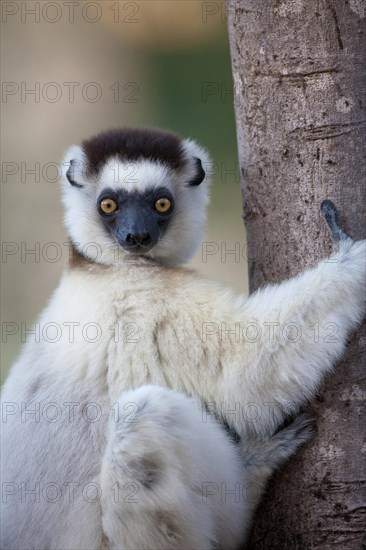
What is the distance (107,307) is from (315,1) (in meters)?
1.64

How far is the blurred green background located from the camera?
30.5ft

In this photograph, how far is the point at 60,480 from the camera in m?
3.53

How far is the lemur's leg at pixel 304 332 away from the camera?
11.1ft

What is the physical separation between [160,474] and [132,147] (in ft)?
5.57

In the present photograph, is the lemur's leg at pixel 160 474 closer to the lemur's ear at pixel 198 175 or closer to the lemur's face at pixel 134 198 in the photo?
the lemur's face at pixel 134 198

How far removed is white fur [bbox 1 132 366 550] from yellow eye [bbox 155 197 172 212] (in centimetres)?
45

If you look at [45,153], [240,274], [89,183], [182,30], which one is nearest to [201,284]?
[89,183]

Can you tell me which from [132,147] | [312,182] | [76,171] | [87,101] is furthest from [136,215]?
[87,101]

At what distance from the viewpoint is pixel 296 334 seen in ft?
11.2

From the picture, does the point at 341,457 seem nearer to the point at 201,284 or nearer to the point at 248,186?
the point at 201,284

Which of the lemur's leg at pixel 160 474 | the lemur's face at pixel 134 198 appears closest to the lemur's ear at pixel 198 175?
the lemur's face at pixel 134 198

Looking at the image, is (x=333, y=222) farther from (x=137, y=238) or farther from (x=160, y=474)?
(x=160, y=474)

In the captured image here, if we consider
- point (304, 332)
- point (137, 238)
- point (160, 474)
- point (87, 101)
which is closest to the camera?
point (160, 474)

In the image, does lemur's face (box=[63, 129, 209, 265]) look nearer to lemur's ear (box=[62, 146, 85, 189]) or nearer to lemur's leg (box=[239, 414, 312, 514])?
lemur's ear (box=[62, 146, 85, 189])
